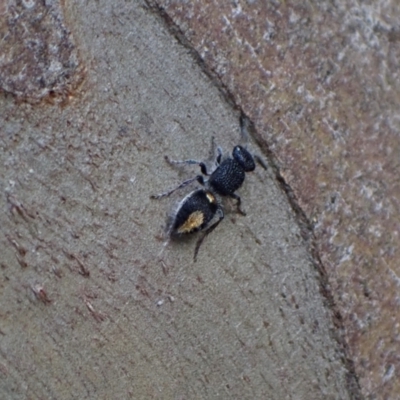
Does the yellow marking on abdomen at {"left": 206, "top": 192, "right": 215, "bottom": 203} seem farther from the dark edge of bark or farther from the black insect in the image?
the dark edge of bark

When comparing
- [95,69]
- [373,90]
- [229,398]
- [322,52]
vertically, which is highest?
[95,69]

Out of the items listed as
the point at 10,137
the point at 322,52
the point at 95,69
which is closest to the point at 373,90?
the point at 322,52

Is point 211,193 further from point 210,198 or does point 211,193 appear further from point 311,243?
point 311,243

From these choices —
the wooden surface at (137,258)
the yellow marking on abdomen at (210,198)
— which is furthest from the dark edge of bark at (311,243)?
the yellow marking on abdomen at (210,198)

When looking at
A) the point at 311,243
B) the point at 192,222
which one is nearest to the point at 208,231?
the point at 192,222

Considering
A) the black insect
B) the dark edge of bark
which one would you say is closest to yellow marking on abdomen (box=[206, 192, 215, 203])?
the black insect

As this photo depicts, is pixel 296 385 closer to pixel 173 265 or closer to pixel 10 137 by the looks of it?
pixel 173 265

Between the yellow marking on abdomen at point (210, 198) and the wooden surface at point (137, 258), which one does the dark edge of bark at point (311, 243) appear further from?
the yellow marking on abdomen at point (210, 198)

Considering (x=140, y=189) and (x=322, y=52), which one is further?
(x=322, y=52)
